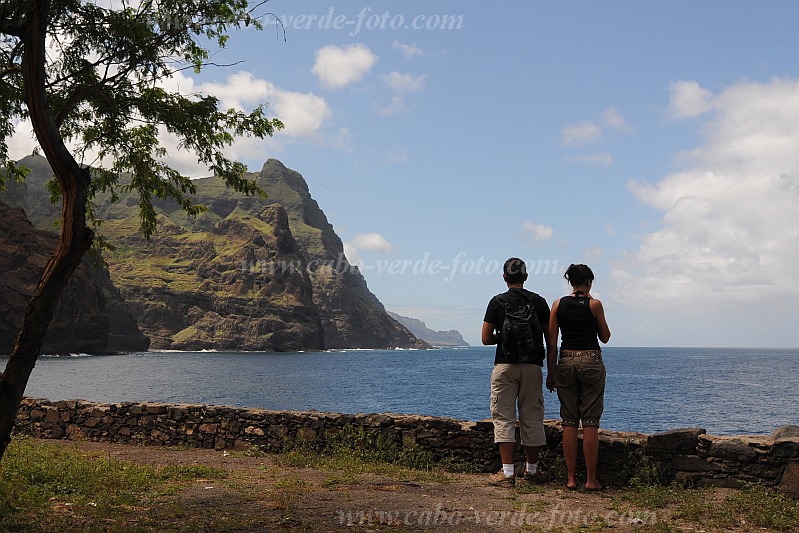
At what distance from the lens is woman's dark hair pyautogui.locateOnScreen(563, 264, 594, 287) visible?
793cm

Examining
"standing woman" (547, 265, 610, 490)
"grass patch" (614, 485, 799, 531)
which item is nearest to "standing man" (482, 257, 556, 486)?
"standing woman" (547, 265, 610, 490)

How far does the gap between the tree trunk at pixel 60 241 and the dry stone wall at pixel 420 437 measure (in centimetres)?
514

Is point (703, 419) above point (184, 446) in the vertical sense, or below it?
below

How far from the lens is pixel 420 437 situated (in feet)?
32.6

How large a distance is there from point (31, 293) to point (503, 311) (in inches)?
5680

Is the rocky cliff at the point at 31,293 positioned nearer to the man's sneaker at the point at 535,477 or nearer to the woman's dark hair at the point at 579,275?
the man's sneaker at the point at 535,477

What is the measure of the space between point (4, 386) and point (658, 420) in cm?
4462

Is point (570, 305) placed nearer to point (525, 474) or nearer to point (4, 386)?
point (525, 474)

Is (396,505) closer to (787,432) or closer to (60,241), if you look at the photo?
(60,241)

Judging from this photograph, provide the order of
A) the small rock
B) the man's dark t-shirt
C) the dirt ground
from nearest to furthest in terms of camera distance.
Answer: the dirt ground, the man's dark t-shirt, the small rock

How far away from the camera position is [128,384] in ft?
249

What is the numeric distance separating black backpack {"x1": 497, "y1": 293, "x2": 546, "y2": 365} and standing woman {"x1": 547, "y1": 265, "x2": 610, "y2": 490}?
182 mm

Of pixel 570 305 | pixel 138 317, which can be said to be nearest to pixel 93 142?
pixel 570 305

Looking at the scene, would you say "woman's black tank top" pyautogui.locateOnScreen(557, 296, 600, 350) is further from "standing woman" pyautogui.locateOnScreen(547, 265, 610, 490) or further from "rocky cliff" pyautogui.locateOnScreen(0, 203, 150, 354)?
"rocky cliff" pyautogui.locateOnScreen(0, 203, 150, 354)
